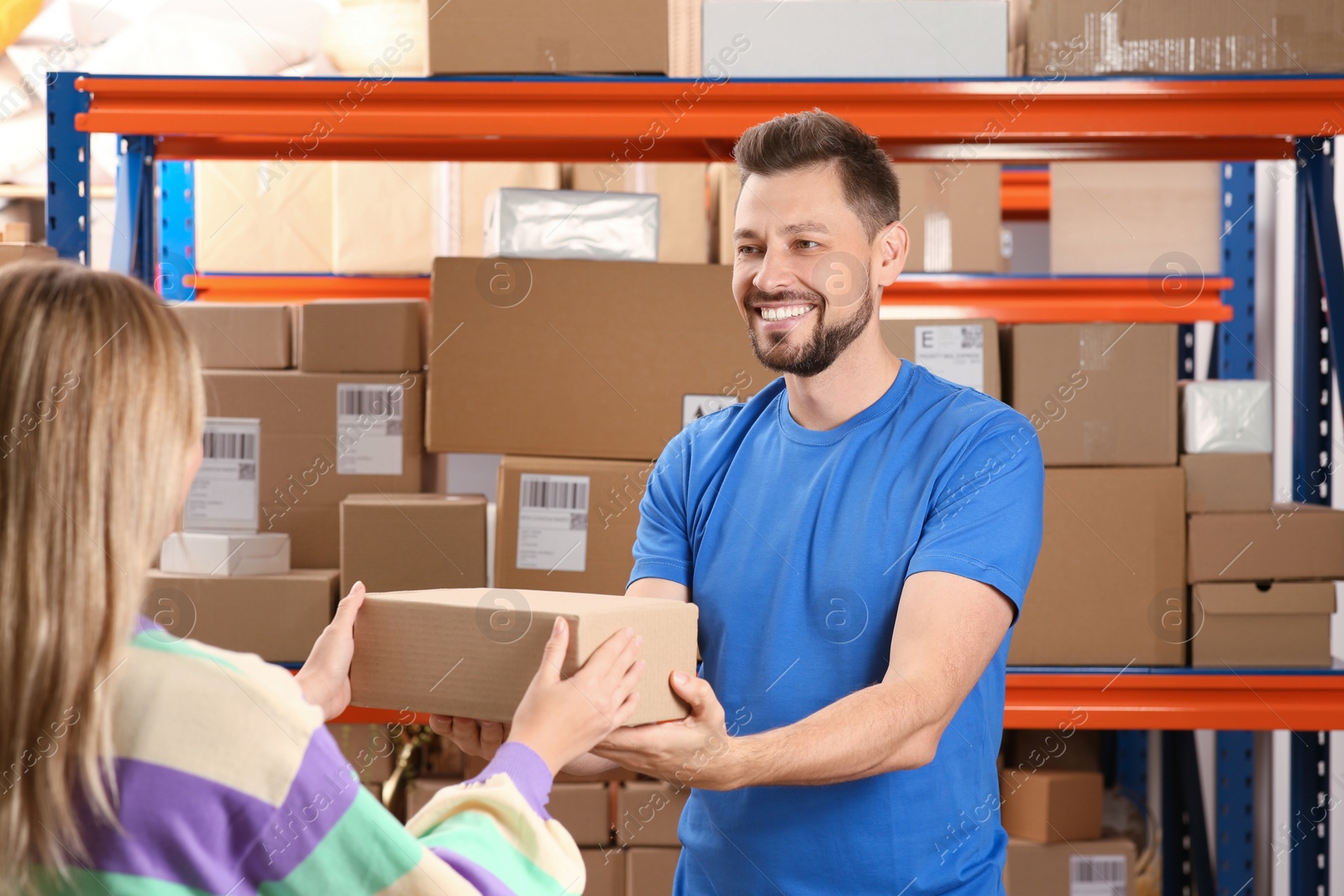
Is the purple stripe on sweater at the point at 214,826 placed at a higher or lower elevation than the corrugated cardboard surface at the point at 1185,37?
lower

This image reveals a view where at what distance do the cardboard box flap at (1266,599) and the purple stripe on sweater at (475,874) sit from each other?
1652 mm

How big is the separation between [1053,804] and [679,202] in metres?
1.57

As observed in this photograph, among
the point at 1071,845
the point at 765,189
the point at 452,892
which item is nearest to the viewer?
the point at 452,892

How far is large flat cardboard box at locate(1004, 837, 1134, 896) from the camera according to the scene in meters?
2.30

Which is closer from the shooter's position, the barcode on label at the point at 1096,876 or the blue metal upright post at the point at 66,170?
the blue metal upright post at the point at 66,170

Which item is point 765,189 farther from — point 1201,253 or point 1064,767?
point 1201,253

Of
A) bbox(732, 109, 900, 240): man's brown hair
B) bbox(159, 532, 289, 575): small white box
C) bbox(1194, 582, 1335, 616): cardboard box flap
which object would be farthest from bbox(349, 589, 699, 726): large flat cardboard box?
bbox(1194, 582, 1335, 616): cardboard box flap

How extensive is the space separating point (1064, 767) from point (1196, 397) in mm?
905

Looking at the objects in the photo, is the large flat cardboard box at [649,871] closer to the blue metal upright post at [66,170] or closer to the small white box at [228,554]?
the small white box at [228,554]

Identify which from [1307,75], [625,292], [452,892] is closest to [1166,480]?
[1307,75]

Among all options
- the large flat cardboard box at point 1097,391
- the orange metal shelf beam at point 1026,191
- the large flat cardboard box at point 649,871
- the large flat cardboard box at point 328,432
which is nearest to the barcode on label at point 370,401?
the large flat cardboard box at point 328,432

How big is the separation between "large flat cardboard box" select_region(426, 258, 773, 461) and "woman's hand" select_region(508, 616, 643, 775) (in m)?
1.06

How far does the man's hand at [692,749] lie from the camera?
104 cm

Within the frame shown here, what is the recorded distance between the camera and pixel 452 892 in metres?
0.73
